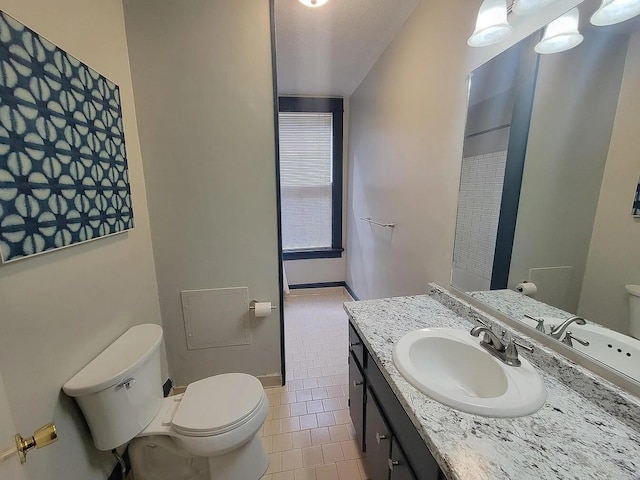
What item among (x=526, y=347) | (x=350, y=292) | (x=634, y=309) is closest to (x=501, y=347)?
(x=526, y=347)

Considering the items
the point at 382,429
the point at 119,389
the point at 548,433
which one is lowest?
the point at 382,429

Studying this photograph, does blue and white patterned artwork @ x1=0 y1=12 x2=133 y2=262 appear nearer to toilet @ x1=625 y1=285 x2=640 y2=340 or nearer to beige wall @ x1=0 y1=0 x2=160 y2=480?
beige wall @ x1=0 y1=0 x2=160 y2=480

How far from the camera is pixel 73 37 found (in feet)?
3.42

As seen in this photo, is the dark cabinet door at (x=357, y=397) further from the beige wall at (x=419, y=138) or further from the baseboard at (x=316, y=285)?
the baseboard at (x=316, y=285)

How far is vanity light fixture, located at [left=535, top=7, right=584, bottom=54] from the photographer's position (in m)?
0.86

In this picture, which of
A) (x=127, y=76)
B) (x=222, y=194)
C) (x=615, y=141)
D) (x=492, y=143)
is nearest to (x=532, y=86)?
(x=492, y=143)

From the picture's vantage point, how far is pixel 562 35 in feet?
2.95

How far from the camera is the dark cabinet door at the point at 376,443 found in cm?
100

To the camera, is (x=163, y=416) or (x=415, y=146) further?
(x=415, y=146)

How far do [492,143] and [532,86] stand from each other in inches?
9.4

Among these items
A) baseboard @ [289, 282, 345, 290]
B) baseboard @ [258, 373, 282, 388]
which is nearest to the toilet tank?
baseboard @ [258, 373, 282, 388]

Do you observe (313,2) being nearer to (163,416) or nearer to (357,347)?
(357,347)

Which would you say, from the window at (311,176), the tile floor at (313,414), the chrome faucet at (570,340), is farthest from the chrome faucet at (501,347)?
the window at (311,176)

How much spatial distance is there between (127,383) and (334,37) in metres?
2.45
